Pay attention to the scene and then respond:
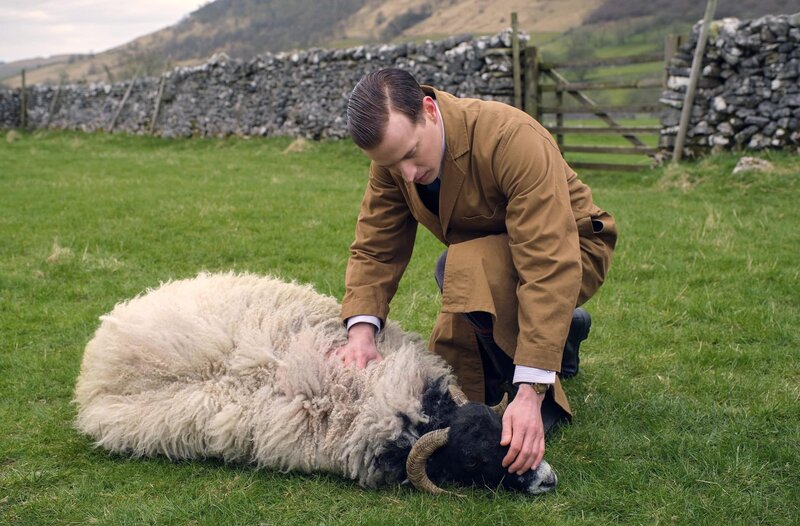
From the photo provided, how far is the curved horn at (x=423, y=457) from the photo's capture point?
2.99 metres

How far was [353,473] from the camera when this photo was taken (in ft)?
10.4

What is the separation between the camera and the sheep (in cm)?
313

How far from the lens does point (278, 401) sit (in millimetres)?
3361

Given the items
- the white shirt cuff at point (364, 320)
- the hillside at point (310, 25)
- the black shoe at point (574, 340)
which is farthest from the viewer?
the hillside at point (310, 25)

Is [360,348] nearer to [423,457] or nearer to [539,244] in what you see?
[423,457]

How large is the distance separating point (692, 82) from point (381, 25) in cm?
8648

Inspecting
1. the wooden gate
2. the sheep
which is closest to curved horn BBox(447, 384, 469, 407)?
the sheep

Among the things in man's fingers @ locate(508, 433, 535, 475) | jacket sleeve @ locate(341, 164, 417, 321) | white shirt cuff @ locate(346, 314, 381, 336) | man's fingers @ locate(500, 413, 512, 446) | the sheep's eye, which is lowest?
the sheep's eye

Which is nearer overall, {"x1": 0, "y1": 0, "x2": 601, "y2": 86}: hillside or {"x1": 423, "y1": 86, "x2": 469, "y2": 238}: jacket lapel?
{"x1": 423, "y1": 86, "x2": 469, "y2": 238}: jacket lapel

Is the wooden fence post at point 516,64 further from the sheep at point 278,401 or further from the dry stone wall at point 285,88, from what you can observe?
the sheep at point 278,401

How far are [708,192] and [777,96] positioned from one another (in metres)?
2.24

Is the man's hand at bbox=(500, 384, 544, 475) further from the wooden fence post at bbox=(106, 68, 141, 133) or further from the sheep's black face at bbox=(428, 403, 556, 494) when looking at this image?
the wooden fence post at bbox=(106, 68, 141, 133)

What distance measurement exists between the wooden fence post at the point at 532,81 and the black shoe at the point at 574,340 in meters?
10.4

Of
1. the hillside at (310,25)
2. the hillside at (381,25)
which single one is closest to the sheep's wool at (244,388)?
the hillside at (381,25)
